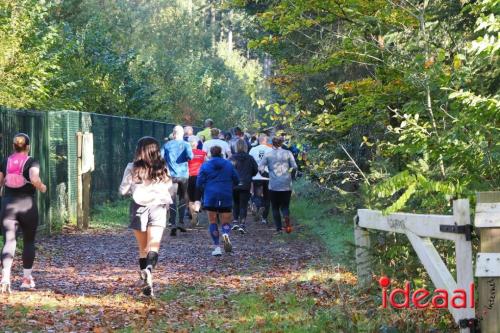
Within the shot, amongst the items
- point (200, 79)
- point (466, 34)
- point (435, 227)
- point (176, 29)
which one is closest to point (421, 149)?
point (435, 227)

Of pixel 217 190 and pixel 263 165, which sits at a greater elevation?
pixel 263 165

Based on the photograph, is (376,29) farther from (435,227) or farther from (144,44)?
(144,44)

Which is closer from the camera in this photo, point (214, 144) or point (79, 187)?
point (79, 187)

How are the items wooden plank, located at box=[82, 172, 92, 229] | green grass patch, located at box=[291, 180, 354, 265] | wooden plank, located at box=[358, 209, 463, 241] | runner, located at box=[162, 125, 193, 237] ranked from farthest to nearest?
wooden plank, located at box=[82, 172, 92, 229], runner, located at box=[162, 125, 193, 237], green grass patch, located at box=[291, 180, 354, 265], wooden plank, located at box=[358, 209, 463, 241]

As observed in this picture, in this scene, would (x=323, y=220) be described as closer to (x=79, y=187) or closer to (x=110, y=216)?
(x=110, y=216)

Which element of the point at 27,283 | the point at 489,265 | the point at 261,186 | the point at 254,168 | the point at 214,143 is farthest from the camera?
the point at 261,186

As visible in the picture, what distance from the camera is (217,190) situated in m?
15.2

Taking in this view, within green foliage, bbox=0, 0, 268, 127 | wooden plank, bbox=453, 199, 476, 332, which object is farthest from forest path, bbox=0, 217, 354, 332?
wooden plank, bbox=453, 199, 476, 332

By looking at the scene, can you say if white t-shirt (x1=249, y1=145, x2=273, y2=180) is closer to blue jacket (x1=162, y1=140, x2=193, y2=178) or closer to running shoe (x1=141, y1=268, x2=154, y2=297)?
blue jacket (x1=162, y1=140, x2=193, y2=178)

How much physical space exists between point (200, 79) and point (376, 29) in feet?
134

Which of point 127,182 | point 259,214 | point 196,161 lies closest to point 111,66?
point 259,214

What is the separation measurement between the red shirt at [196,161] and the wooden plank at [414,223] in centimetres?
999

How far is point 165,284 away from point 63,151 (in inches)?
281

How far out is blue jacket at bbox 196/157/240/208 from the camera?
15211mm
